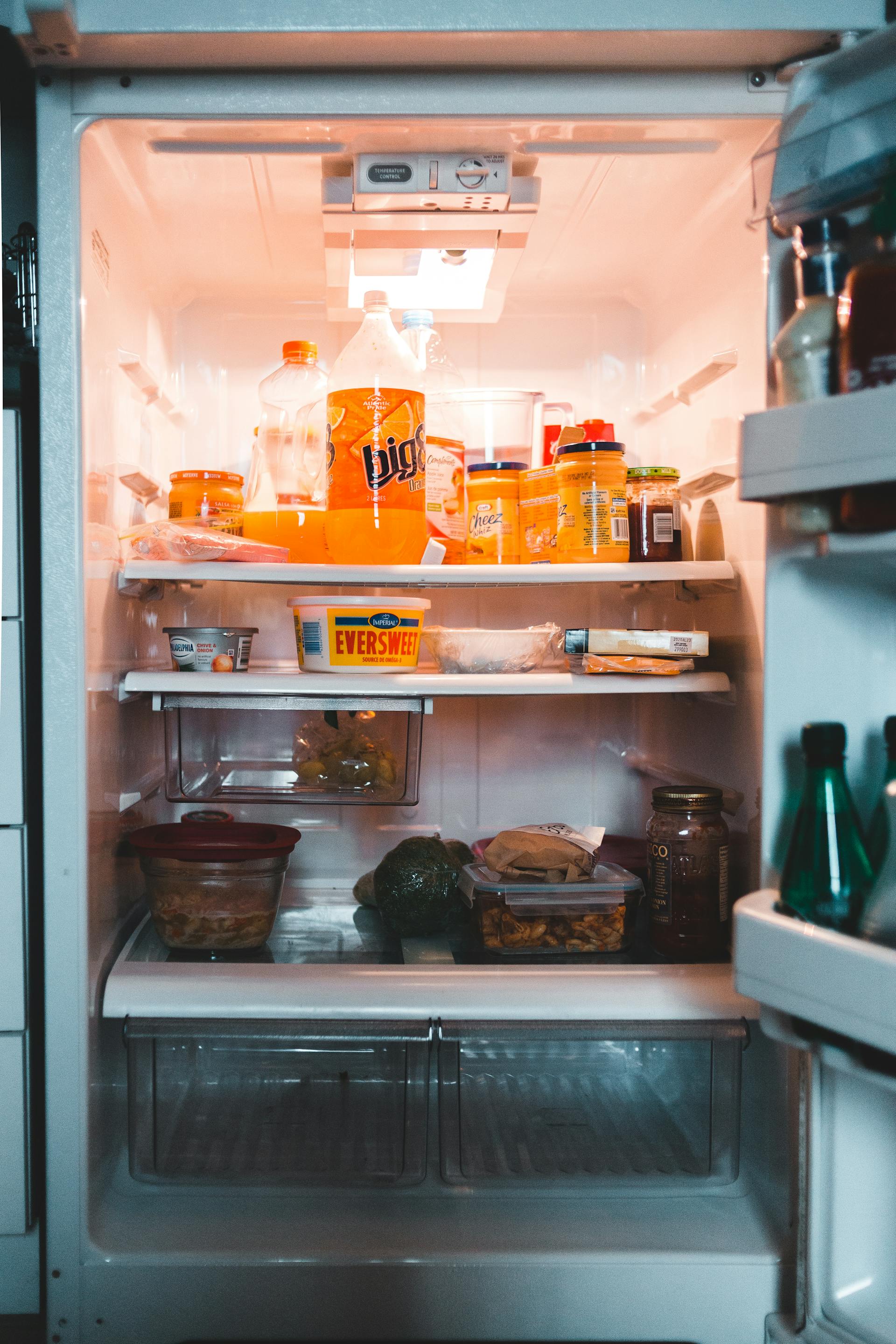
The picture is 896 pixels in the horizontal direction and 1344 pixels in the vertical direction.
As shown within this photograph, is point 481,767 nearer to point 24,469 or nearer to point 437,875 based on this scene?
point 437,875

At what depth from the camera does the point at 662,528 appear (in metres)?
1.30

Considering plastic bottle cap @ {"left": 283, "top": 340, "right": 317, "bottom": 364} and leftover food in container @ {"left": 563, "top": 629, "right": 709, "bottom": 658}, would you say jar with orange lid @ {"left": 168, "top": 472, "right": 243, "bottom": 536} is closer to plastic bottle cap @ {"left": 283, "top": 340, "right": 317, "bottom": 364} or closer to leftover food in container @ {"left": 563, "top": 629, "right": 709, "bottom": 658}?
plastic bottle cap @ {"left": 283, "top": 340, "right": 317, "bottom": 364}

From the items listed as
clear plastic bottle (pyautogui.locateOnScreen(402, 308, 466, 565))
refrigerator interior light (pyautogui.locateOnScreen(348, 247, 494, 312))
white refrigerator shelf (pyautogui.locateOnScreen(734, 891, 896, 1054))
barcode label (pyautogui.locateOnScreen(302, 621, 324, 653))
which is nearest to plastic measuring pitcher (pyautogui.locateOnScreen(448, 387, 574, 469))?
clear plastic bottle (pyautogui.locateOnScreen(402, 308, 466, 565))

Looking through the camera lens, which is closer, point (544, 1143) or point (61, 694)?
point (61, 694)

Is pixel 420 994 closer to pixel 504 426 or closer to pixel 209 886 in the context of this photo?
pixel 209 886

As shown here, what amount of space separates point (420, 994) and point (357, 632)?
478 mm

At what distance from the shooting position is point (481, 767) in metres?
1.65

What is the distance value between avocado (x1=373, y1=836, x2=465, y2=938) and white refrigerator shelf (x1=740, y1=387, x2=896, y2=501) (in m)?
0.72

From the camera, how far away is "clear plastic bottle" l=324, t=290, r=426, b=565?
47.5 inches

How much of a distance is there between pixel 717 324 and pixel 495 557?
0.46 meters

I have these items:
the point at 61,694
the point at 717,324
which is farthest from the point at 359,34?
the point at 61,694

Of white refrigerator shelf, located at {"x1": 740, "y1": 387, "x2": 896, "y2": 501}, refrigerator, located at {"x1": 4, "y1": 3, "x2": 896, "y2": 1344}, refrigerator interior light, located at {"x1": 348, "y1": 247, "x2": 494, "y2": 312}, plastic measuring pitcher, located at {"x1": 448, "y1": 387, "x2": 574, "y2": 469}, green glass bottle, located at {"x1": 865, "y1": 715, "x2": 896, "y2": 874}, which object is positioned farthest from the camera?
plastic measuring pitcher, located at {"x1": 448, "y1": 387, "x2": 574, "y2": 469}

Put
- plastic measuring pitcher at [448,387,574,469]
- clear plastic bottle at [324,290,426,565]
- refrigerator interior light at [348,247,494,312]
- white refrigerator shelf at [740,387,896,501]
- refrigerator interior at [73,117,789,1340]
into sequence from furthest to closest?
plastic measuring pitcher at [448,387,574,469] < refrigerator interior light at [348,247,494,312] < clear plastic bottle at [324,290,426,565] < refrigerator interior at [73,117,789,1340] < white refrigerator shelf at [740,387,896,501]

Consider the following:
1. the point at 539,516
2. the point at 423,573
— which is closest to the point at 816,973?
the point at 423,573
